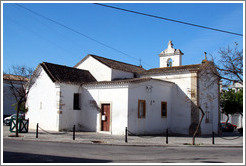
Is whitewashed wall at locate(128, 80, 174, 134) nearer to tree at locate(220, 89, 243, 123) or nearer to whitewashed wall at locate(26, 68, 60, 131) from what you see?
whitewashed wall at locate(26, 68, 60, 131)

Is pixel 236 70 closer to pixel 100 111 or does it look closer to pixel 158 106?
pixel 158 106

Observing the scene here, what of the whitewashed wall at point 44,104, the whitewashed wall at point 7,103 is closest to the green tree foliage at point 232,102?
the whitewashed wall at point 44,104

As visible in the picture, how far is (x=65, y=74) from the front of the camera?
25.2 meters

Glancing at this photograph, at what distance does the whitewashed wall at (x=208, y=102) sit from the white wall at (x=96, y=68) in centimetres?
879

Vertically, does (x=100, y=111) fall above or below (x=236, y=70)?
below

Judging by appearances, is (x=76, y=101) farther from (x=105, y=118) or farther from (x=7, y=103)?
(x=7, y=103)

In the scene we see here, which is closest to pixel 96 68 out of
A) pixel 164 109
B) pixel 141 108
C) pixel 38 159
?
pixel 141 108

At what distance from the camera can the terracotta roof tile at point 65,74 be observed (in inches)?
941

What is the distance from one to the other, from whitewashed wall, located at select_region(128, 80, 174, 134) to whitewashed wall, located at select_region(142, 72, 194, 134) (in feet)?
1.42

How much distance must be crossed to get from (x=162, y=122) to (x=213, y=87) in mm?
6771

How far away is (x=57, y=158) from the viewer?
383 inches

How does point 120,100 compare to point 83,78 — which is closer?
point 120,100

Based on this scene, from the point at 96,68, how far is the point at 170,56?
8851mm

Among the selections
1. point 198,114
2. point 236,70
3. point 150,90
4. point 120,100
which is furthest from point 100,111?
point 236,70
